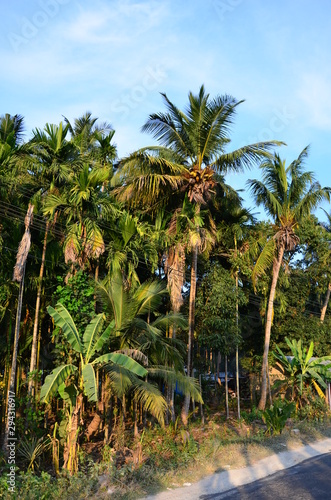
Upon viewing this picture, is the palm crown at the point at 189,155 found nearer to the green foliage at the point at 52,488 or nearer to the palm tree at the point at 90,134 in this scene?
the palm tree at the point at 90,134

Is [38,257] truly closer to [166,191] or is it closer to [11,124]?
[11,124]

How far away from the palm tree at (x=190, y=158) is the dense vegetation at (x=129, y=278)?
2.1 inches

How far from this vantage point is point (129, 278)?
1532 cm

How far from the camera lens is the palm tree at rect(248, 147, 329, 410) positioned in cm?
2058

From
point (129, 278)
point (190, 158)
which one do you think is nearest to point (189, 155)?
point (190, 158)

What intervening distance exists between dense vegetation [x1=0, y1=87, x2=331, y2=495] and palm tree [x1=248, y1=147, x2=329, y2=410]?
65mm

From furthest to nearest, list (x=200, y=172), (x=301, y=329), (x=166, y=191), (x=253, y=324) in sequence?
(x=253, y=324)
(x=301, y=329)
(x=166, y=191)
(x=200, y=172)

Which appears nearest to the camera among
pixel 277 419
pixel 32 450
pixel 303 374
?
pixel 32 450

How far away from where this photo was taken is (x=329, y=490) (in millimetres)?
8875

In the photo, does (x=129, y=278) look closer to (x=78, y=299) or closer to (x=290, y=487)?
(x=78, y=299)

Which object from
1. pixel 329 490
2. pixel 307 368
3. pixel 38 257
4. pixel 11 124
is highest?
pixel 11 124

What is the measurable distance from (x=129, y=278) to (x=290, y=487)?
810cm

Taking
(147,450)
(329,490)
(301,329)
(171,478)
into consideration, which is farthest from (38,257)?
(301,329)

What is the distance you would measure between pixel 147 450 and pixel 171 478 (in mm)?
2454
